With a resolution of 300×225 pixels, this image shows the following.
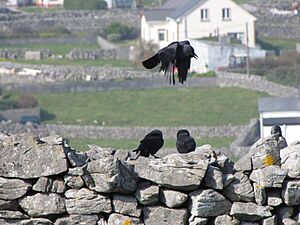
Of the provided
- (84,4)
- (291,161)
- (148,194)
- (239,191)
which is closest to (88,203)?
(148,194)

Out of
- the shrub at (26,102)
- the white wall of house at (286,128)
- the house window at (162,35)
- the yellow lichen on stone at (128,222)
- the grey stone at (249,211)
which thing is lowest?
the yellow lichen on stone at (128,222)

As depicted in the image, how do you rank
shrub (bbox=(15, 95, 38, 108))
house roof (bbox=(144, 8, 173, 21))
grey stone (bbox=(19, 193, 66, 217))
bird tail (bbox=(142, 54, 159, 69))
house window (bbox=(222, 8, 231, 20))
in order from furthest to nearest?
house roof (bbox=(144, 8, 173, 21)) → house window (bbox=(222, 8, 231, 20)) → shrub (bbox=(15, 95, 38, 108)) → bird tail (bbox=(142, 54, 159, 69)) → grey stone (bbox=(19, 193, 66, 217))

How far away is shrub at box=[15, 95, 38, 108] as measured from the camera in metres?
74.0

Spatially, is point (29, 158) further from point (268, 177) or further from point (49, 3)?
point (49, 3)

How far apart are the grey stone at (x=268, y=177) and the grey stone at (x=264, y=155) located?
0.14 m

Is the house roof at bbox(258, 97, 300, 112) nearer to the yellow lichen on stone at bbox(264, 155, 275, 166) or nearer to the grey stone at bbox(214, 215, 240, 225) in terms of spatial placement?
the yellow lichen on stone at bbox(264, 155, 275, 166)

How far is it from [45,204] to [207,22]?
297ft

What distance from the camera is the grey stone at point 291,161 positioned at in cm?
1534

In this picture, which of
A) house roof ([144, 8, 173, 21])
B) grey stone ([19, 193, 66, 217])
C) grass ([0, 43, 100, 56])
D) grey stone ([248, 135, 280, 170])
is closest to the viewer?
grey stone ([19, 193, 66, 217])

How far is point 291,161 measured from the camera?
15.5 metres

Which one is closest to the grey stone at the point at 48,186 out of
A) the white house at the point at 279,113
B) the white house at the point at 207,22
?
the white house at the point at 279,113

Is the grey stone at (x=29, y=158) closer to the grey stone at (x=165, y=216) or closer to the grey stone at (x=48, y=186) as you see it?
the grey stone at (x=48, y=186)

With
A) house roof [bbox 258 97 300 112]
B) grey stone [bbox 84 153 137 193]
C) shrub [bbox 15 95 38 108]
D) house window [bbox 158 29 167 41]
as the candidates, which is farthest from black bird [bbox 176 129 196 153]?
house window [bbox 158 29 167 41]

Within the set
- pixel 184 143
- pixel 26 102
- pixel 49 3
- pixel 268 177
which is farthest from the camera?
pixel 49 3
